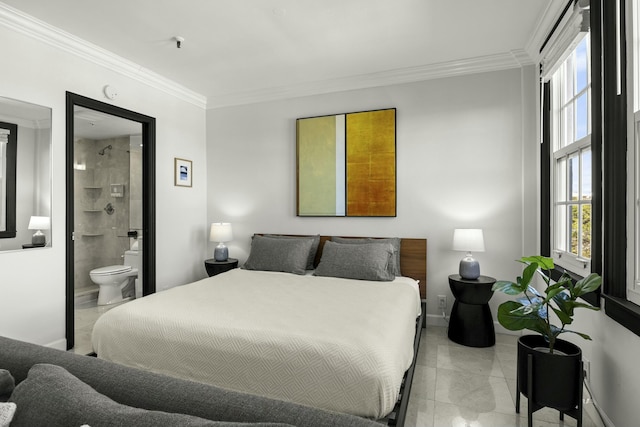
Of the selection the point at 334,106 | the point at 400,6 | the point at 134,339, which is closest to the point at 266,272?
the point at 134,339

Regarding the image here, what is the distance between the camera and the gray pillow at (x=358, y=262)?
3.21 meters

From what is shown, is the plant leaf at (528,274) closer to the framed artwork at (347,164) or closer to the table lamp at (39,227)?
the framed artwork at (347,164)

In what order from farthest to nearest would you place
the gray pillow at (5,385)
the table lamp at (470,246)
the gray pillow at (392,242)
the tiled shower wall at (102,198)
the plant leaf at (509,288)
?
the tiled shower wall at (102,198), the gray pillow at (392,242), the table lamp at (470,246), the plant leaf at (509,288), the gray pillow at (5,385)

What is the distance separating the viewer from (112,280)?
4430 millimetres

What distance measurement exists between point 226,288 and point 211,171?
2.26 metres

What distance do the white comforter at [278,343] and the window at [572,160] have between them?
50.2 inches

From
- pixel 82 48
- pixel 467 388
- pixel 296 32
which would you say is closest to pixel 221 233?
pixel 82 48

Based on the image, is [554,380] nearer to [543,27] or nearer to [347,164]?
[543,27]

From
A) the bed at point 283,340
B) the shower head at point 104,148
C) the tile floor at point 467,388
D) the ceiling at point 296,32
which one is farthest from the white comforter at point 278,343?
the shower head at point 104,148

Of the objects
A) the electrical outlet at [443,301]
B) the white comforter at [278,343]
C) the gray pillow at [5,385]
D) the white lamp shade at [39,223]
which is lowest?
the electrical outlet at [443,301]

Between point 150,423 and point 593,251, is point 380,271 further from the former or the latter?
point 150,423

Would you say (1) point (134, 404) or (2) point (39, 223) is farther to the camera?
(2) point (39, 223)

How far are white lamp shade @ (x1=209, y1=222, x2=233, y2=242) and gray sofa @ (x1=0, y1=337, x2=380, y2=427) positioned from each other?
3.11 metres

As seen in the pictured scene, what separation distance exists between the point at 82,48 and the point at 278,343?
3101mm
